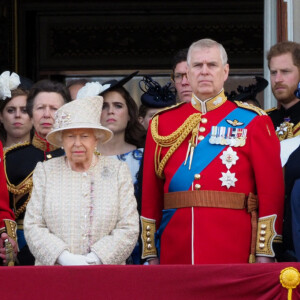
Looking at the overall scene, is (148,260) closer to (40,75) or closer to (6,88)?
(6,88)

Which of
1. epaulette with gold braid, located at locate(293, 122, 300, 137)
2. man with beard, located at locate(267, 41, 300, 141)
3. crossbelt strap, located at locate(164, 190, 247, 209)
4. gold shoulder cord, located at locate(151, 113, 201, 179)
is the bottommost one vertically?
crossbelt strap, located at locate(164, 190, 247, 209)

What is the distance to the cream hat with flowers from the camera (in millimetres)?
5258

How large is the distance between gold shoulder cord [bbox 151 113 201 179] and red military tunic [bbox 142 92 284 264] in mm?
17

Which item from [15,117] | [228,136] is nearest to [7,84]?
[15,117]

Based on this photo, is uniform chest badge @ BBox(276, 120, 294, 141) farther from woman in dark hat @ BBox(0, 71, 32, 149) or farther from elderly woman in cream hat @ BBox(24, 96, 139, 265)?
woman in dark hat @ BBox(0, 71, 32, 149)

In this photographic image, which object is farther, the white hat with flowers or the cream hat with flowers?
the white hat with flowers

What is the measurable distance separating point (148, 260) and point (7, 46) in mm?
4803

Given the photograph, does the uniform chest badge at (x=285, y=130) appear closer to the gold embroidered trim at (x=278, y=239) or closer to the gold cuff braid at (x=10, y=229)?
the gold embroidered trim at (x=278, y=239)

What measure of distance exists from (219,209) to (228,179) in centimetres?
15

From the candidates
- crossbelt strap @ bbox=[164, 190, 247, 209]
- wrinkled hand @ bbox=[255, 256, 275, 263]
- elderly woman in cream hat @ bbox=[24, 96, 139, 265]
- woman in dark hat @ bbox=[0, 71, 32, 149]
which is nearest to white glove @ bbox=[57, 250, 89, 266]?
elderly woman in cream hat @ bbox=[24, 96, 139, 265]

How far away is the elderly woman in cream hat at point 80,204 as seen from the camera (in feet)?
16.5

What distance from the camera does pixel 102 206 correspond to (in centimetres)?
515

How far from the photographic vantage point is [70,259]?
4949 millimetres

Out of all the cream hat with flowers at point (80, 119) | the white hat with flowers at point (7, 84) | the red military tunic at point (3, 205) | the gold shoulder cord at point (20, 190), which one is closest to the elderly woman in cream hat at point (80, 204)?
the cream hat with flowers at point (80, 119)
